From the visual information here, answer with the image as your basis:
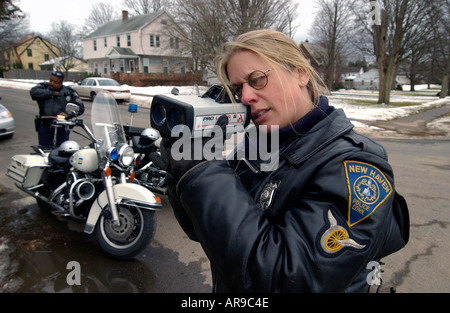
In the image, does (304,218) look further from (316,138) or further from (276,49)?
(276,49)

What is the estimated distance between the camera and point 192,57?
23.7m

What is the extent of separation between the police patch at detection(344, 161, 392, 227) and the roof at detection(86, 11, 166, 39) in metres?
41.9

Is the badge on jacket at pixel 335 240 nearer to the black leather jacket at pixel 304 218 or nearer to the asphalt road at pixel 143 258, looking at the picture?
the black leather jacket at pixel 304 218

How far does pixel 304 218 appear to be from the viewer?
88 centimetres

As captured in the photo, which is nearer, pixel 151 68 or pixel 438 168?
pixel 438 168

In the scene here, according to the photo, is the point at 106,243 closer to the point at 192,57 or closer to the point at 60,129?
the point at 60,129

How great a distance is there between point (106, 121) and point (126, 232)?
1154 millimetres

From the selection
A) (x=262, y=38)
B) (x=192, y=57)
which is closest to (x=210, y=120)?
(x=262, y=38)

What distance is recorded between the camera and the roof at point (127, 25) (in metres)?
39.0

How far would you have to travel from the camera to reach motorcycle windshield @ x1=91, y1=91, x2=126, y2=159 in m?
3.19

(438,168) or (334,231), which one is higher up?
(334,231)

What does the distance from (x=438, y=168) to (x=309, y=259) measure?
22.2ft

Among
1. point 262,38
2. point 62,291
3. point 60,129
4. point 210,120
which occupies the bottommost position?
point 62,291

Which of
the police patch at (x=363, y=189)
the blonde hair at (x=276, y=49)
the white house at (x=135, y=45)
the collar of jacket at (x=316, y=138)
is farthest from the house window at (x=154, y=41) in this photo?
the police patch at (x=363, y=189)
